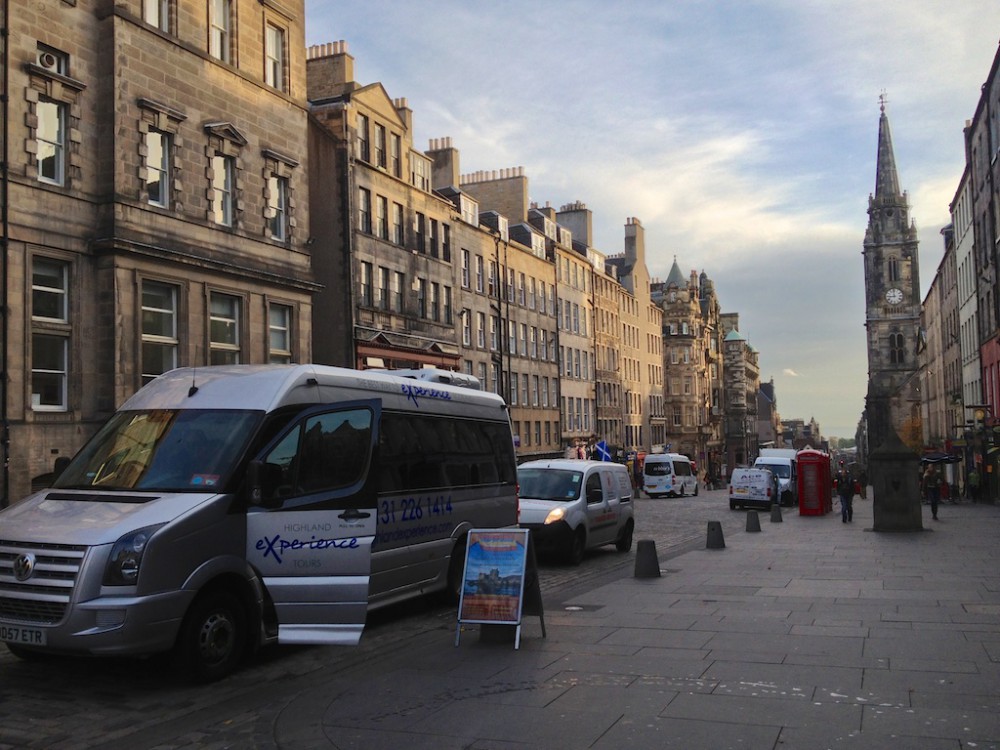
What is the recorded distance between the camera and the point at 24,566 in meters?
8.33

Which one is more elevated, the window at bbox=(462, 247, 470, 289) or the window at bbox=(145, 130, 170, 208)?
the window at bbox=(462, 247, 470, 289)

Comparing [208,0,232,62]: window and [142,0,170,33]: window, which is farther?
[208,0,232,62]: window

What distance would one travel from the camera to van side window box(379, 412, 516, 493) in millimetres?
11703

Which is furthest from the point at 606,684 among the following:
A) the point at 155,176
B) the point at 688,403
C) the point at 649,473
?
the point at 688,403

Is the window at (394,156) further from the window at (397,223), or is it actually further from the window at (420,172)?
the window at (397,223)

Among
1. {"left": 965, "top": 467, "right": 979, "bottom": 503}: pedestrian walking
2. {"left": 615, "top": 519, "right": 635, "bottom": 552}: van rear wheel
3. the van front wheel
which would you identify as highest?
the van front wheel

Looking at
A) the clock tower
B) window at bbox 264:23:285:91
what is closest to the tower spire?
the clock tower

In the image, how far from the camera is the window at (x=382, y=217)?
143 ft

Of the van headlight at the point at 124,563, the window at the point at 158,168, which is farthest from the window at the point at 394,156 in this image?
the van headlight at the point at 124,563

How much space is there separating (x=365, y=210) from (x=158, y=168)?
1523cm

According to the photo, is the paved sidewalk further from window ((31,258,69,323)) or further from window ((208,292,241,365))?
window ((208,292,241,365))

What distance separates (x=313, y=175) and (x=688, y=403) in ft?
233

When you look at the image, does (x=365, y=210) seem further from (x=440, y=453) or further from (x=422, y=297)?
(x=440, y=453)

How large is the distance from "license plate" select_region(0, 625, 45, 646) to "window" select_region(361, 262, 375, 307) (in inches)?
1326
